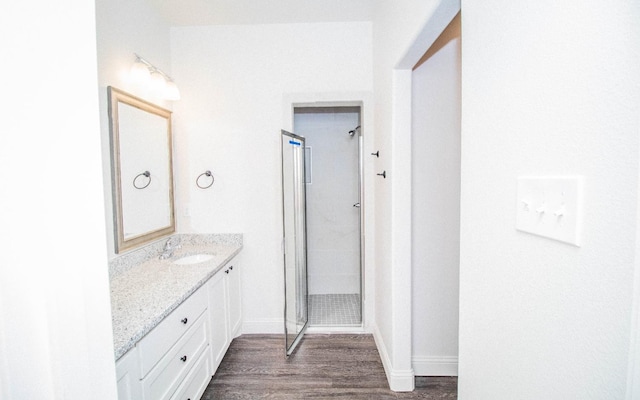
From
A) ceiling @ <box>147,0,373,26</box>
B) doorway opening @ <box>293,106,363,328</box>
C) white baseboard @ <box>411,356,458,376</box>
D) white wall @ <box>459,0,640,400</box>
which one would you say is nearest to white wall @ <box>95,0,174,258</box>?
ceiling @ <box>147,0,373,26</box>

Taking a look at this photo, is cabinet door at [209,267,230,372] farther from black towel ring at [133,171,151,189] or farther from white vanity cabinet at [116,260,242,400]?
black towel ring at [133,171,151,189]

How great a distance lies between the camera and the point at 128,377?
1120mm

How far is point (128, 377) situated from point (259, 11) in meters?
2.55

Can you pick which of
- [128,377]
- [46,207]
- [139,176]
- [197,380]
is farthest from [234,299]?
[46,207]

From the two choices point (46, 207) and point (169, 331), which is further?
point (169, 331)

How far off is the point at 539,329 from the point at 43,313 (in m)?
0.81

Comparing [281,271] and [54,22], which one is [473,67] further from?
[281,271]

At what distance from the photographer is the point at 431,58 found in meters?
1.92

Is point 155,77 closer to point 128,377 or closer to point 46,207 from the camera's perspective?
point 128,377

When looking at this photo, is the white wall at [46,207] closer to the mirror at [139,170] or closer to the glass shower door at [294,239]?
the mirror at [139,170]

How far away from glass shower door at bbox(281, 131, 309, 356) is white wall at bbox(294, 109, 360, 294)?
79 cm

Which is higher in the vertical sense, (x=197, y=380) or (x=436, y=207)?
(x=436, y=207)

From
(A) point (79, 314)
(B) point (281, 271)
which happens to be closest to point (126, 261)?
(B) point (281, 271)

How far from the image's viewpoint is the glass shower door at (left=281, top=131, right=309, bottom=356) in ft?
7.64
